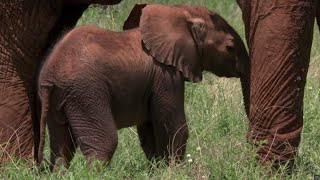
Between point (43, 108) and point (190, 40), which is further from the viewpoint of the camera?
point (190, 40)

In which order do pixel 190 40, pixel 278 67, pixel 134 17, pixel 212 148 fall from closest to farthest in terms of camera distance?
1. pixel 278 67
2. pixel 212 148
3. pixel 190 40
4. pixel 134 17

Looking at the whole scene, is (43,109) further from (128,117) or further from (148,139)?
(148,139)

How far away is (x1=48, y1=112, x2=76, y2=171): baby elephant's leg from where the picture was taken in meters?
5.77

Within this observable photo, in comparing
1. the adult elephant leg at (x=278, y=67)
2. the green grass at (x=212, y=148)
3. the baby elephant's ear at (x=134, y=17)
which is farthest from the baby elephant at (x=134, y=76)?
the adult elephant leg at (x=278, y=67)

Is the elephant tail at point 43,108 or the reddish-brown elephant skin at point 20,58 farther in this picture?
the reddish-brown elephant skin at point 20,58

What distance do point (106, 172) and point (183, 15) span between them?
997mm

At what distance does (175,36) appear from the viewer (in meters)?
5.98

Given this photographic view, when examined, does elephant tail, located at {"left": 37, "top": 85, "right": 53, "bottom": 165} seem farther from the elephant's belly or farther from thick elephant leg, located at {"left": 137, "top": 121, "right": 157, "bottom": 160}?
thick elephant leg, located at {"left": 137, "top": 121, "right": 157, "bottom": 160}

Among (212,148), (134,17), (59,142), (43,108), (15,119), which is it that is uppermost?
(134,17)

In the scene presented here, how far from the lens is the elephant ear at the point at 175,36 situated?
5.91 meters

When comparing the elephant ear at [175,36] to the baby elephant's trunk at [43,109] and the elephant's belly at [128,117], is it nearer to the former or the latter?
the elephant's belly at [128,117]

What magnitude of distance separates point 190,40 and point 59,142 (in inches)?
32.7

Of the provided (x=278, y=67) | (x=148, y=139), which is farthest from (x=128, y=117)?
(x=278, y=67)

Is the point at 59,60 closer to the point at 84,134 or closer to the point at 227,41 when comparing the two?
the point at 84,134
